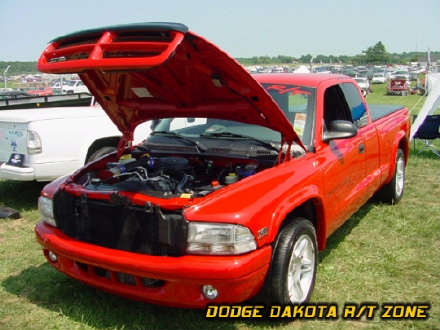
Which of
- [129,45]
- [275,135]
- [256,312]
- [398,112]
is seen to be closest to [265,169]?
[275,135]

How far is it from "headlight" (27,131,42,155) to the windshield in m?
2.11

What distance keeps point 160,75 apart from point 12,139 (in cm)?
336

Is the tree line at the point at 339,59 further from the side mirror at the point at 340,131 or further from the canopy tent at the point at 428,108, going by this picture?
the side mirror at the point at 340,131

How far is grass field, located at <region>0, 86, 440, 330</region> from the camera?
3131mm

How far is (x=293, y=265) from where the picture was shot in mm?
3123

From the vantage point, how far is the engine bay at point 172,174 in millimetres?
3162

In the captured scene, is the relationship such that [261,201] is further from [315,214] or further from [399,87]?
[399,87]

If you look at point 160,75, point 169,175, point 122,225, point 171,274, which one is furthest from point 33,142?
point 171,274

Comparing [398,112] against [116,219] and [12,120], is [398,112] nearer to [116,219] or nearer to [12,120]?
[116,219]

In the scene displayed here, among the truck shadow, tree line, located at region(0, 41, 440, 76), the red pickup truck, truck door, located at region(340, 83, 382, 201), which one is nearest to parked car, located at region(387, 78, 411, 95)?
tree line, located at region(0, 41, 440, 76)

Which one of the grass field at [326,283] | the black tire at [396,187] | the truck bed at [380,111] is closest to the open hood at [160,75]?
the grass field at [326,283]

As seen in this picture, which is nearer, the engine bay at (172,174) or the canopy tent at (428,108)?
the engine bay at (172,174)

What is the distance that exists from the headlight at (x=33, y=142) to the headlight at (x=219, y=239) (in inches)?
146

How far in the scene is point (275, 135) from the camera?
12.3 feet
